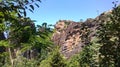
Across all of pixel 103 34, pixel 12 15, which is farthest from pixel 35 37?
pixel 103 34

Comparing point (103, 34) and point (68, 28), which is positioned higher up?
point (103, 34)

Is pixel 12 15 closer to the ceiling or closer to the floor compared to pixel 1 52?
closer to the ceiling

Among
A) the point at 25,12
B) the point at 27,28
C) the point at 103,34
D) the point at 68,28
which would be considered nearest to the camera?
the point at 25,12

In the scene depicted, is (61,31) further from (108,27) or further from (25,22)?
(25,22)

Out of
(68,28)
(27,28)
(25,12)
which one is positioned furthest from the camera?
(68,28)

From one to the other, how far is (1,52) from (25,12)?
115 cm

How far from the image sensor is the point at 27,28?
5336mm

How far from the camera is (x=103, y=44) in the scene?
89.7 feet

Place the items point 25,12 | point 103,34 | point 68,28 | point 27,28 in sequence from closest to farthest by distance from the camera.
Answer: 1. point 25,12
2. point 27,28
3. point 103,34
4. point 68,28

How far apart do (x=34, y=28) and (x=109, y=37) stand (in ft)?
73.4

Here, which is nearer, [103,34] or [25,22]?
[25,22]

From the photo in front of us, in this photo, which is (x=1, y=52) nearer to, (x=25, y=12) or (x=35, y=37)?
(x=35, y=37)

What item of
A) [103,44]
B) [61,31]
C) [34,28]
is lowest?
[61,31]

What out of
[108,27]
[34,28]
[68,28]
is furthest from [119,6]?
[68,28]
